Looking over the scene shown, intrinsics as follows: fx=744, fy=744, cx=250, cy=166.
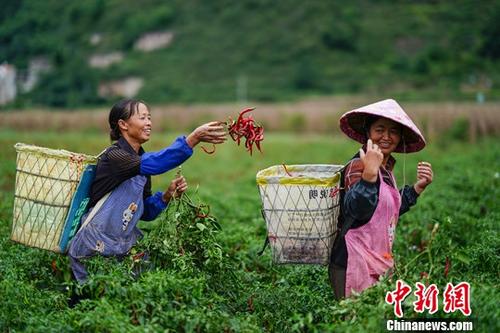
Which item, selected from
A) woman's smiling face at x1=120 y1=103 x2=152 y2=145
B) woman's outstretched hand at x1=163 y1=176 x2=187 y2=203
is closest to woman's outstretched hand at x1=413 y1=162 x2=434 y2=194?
woman's outstretched hand at x1=163 y1=176 x2=187 y2=203

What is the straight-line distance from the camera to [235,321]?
14.2 ft

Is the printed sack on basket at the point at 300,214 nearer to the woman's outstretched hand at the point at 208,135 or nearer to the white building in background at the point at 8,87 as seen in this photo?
the woman's outstretched hand at the point at 208,135

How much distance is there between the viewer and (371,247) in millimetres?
4629

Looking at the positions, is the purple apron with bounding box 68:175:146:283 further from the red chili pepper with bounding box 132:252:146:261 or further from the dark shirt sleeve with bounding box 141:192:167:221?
the dark shirt sleeve with bounding box 141:192:167:221

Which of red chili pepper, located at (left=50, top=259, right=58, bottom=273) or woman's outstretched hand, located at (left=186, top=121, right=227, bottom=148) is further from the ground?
woman's outstretched hand, located at (left=186, top=121, right=227, bottom=148)

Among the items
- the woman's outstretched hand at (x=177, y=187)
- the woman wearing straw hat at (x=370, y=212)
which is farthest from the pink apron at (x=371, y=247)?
the woman's outstretched hand at (x=177, y=187)

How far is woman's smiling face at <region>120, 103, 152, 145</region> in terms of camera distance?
5.12 m

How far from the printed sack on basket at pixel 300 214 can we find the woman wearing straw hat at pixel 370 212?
9cm

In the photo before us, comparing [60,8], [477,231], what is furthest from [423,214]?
[60,8]

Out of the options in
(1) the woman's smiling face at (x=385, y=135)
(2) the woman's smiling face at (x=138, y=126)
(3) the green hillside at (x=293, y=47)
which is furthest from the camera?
(3) the green hillside at (x=293, y=47)

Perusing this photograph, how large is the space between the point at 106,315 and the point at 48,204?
1.38m

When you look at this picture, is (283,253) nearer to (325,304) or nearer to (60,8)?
(325,304)

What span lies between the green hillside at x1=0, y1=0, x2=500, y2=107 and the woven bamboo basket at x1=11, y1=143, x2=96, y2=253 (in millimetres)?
37232

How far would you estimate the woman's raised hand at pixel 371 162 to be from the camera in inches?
170
